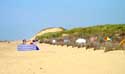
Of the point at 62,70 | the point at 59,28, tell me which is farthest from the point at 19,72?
the point at 59,28

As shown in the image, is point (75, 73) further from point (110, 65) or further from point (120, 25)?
point (120, 25)

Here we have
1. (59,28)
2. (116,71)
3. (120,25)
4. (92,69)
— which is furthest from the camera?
(59,28)

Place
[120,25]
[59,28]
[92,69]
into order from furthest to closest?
[59,28] < [120,25] < [92,69]

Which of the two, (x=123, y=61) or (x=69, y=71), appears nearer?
(x=69, y=71)

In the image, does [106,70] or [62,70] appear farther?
[62,70]

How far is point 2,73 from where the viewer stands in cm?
944

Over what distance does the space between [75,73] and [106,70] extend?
2.62 ft

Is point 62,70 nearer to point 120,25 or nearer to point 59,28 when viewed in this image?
point 120,25

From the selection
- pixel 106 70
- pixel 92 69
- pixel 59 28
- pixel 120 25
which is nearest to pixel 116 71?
pixel 106 70

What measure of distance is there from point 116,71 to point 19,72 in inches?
117

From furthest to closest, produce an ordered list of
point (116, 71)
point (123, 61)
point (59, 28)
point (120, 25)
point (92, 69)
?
point (59, 28) < point (120, 25) < point (123, 61) < point (92, 69) < point (116, 71)

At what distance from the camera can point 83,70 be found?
8719mm

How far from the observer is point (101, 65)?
30.1ft

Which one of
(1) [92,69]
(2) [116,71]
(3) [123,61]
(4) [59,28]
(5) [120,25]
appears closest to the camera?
(2) [116,71]
